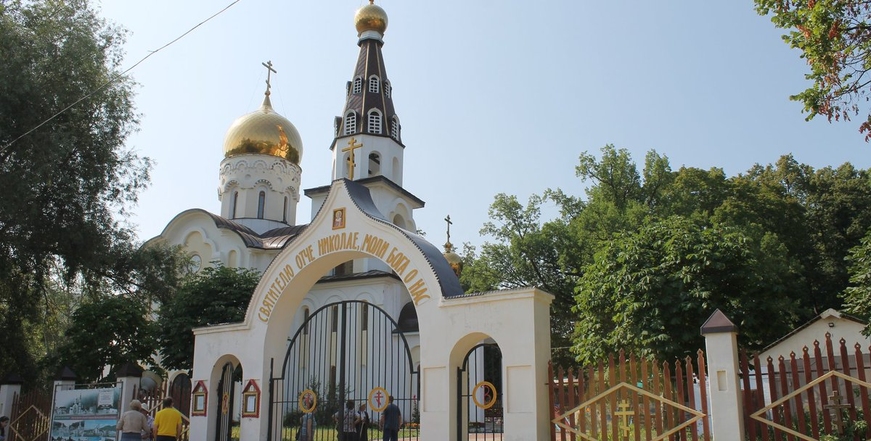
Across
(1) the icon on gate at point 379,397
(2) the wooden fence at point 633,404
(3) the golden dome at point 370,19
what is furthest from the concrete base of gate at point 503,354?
(3) the golden dome at point 370,19

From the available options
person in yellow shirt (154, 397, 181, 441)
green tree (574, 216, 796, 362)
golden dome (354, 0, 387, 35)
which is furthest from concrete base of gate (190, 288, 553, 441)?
golden dome (354, 0, 387, 35)

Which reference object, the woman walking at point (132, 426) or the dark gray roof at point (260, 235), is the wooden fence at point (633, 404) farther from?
the dark gray roof at point (260, 235)

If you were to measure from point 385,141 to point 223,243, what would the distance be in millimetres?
8959

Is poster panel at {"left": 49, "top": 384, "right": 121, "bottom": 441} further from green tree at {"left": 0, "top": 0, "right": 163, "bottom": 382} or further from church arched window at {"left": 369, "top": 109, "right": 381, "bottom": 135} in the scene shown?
church arched window at {"left": 369, "top": 109, "right": 381, "bottom": 135}

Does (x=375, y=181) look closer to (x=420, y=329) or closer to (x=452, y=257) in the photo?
(x=452, y=257)

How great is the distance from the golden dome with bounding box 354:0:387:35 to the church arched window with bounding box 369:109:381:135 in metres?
4.90

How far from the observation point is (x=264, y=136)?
3656cm

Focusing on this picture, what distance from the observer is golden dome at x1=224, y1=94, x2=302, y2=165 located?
36.5 meters

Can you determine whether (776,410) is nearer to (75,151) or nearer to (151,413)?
(151,413)

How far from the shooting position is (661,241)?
1928 centimetres

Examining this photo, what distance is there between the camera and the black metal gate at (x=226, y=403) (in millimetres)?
13953

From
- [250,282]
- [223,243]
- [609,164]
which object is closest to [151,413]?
[250,282]

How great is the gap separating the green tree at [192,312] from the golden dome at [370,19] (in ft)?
54.2

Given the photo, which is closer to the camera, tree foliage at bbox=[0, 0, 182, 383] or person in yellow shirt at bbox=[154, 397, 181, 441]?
person in yellow shirt at bbox=[154, 397, 181, 441]
